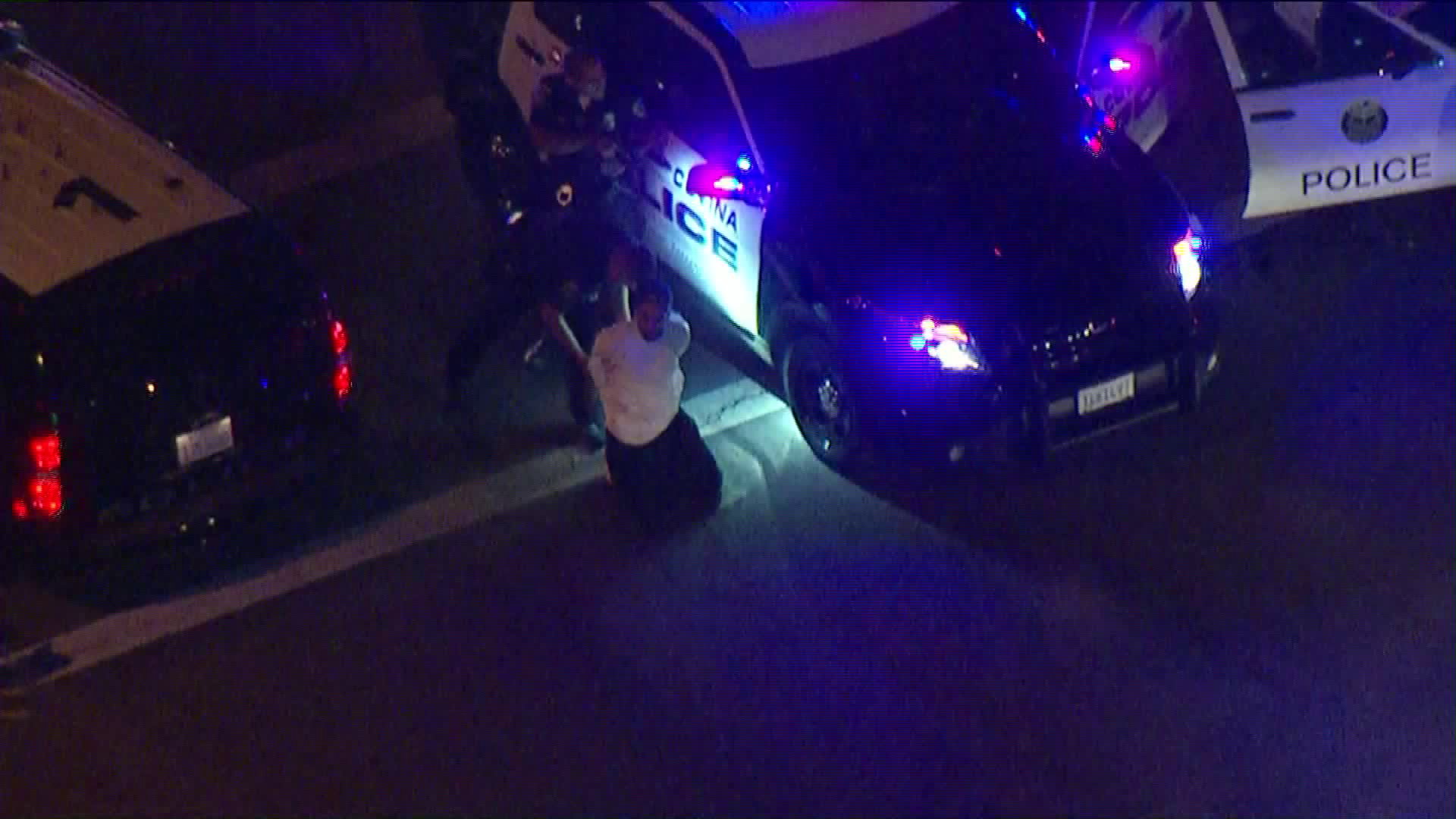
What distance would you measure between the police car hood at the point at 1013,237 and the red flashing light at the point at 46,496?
3.53 meters

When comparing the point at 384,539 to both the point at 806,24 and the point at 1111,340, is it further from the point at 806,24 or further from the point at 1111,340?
the point at 1111,340

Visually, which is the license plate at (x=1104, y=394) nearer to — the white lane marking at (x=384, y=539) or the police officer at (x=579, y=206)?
the white lane marking at (x=384, y=539)

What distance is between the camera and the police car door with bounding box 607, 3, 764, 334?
845 cm

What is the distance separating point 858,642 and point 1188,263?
2584 mm

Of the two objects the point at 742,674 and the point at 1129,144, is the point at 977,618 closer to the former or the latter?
the point at 742,674

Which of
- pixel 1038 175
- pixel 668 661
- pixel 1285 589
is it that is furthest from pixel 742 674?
pixel 1038 175

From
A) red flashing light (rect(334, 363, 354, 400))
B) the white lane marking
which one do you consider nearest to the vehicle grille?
the white lane marking

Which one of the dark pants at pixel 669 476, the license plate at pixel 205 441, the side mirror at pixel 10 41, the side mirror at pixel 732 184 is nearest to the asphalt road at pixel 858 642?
the dark pants at pixel 669 476

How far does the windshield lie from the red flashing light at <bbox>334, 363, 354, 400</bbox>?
227 cm

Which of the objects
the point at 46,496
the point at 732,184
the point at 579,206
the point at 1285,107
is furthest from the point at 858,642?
the point at 1285,107

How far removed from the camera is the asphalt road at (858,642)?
6621 millimetres

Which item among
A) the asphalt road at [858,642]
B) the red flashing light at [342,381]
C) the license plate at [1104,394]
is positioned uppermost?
the license plate at [1104,394]

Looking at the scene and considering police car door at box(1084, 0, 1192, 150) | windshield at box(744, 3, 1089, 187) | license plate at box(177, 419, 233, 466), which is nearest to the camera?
license plate at box(177, 419, 233, 466)

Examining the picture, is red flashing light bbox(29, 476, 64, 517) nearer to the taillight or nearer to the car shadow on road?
the taillight
